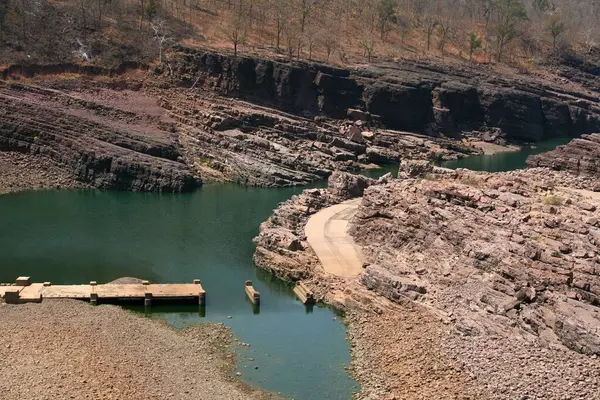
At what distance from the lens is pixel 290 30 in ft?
429

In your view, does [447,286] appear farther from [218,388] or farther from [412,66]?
[412,66]

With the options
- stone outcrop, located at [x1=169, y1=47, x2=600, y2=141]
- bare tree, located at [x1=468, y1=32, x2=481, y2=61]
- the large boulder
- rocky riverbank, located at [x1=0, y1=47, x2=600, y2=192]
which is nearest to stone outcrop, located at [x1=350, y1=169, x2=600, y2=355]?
the large boulder

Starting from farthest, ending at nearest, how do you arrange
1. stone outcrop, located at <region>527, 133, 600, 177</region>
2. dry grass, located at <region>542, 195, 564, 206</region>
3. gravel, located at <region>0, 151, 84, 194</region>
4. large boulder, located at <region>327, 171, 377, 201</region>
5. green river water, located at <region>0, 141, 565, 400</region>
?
gravel, located at <region>0, 151, 84, 194</region>
large boulder, located at <region>327, 171, 377, 201</region>
stone outcrop, located at <region>527, 133, 600, 177</region>
dry grass, located at <region>542, 195, 564, 206</region>
green river water, located at <region>0, 141, 565, 400</region>

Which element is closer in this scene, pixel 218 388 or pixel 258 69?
pixel 218 388

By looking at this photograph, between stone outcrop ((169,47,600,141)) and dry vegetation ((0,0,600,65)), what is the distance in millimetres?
6129

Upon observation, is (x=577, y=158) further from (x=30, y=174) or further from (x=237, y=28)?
(x=237, y=28)

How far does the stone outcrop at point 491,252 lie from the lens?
120 feet

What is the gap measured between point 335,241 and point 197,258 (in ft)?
35.7

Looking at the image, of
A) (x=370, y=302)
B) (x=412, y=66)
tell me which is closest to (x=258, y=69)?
(x=412, y=66)

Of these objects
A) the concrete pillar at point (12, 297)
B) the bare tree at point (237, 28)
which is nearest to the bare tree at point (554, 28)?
the bare tree at point (237, 28)

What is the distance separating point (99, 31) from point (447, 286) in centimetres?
8435

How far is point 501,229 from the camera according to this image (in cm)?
4428

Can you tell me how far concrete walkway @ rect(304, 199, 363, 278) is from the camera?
50844 millimetres

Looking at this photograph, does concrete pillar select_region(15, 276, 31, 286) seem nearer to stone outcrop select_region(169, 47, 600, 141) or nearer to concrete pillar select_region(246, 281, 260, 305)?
concrete pillar select_region(246, 281, 260, 305)
